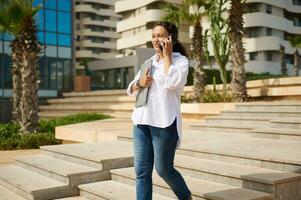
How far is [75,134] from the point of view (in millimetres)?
10711

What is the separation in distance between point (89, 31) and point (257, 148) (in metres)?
67.1

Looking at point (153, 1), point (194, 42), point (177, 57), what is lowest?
point (177, 57)

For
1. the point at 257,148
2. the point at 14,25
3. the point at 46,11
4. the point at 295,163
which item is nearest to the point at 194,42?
the point at 14,25

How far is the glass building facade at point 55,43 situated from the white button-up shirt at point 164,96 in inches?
1081

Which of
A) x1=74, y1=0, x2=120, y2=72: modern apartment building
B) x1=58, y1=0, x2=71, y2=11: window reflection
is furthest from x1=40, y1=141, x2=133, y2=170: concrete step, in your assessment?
x1=74, y1=0, x2=120, y2=72: modern apartment building

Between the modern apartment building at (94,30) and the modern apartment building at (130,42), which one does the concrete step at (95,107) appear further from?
the modern apartment building at (94,30)

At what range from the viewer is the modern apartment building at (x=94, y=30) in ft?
228

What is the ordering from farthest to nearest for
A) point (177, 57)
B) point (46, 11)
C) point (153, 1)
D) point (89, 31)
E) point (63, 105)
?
point (89, 31)
point (153, 1)
point (46, 11)
point (63, 105)
point (177, 57)

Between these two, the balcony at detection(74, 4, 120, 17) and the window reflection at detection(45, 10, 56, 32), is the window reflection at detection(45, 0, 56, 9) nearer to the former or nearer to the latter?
the window reflection at detection(45, 10, 56, 32)

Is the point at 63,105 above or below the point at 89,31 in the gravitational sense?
A: below

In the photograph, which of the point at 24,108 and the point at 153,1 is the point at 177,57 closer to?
the point at 24,108

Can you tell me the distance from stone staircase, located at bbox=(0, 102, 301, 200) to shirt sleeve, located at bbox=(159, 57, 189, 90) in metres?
1.39

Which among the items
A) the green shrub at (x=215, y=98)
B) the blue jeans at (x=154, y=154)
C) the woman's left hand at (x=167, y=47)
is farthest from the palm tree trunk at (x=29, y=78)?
the woman's left hand at (x=167, y=47)

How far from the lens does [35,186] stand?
18.7 ft
